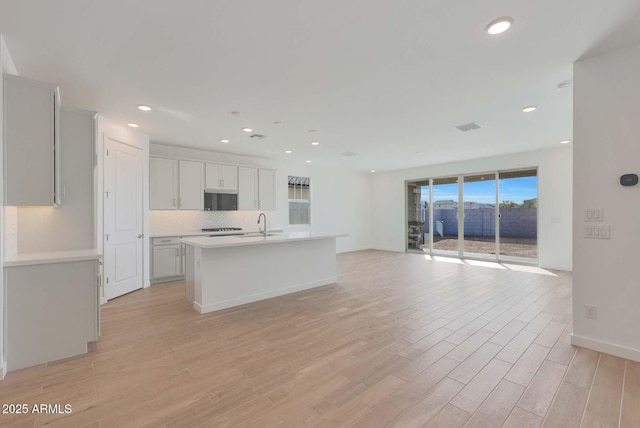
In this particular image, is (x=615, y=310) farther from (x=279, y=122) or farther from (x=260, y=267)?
(x=279, y=122)

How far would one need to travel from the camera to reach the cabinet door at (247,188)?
6.57m

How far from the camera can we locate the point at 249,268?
4.06 meters

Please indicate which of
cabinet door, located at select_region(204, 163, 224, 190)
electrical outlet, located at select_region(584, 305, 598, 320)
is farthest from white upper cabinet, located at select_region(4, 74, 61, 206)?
electrical outlet, located at select_region(584, 305, 598, 320)

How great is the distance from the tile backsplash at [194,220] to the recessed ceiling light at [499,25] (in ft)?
19.2

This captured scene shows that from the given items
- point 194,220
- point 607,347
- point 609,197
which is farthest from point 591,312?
point 194,220

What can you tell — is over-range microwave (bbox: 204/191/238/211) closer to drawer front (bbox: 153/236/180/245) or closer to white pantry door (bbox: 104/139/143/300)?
drawer front (bbox: 153/236/180/245)

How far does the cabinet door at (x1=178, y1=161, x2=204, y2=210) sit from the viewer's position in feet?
18.7

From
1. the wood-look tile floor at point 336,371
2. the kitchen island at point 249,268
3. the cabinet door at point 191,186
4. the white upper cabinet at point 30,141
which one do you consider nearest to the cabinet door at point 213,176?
the cabinet door at point 191,186

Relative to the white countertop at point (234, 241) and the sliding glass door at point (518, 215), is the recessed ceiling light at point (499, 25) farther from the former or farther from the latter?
the sliding glass door at point (518, 215)

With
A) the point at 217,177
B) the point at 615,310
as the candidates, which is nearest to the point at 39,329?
the point at 217,177

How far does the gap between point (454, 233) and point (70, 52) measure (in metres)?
8.58

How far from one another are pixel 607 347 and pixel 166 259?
20.4 feet

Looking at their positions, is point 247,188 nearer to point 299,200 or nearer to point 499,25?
point 299,200

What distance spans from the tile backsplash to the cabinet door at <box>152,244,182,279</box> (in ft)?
1.59
